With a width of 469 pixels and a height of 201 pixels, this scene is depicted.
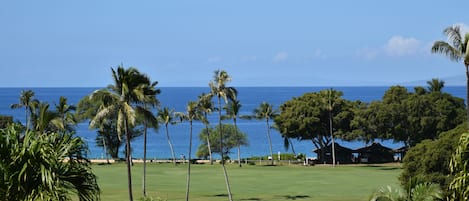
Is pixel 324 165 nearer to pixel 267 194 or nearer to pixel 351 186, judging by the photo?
pixel 351 186

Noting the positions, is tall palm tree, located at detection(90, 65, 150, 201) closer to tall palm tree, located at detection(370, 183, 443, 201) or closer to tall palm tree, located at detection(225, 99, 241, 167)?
tall palm tree, located at detection(370, 183, 443, 201)

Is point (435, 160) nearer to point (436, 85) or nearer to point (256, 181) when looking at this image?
point (256, 181)

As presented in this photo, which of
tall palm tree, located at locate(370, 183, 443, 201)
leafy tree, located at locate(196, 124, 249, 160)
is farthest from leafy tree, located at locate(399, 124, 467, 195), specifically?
leafy tree, located at locate(196, 124, 249, 160)

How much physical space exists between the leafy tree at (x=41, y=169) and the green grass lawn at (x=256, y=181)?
1455 inches

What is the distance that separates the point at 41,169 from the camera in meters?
15.6

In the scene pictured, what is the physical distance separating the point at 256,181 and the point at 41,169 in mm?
55509

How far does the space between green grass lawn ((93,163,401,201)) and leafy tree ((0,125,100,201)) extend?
3697 centimetres

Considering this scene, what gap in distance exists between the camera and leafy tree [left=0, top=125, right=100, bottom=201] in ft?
51.5

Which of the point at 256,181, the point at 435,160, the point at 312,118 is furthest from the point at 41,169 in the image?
the point at 312,118

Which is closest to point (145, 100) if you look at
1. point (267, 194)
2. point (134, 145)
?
point (267, 194)

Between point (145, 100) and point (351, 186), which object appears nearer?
point (145, 100)

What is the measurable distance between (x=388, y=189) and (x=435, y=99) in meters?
67.1

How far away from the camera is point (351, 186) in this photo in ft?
211

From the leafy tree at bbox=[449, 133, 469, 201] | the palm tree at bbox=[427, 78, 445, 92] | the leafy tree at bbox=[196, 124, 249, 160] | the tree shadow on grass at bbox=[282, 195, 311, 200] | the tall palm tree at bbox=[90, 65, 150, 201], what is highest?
the palm tree at bbox=[427, 78, 445, 92]
